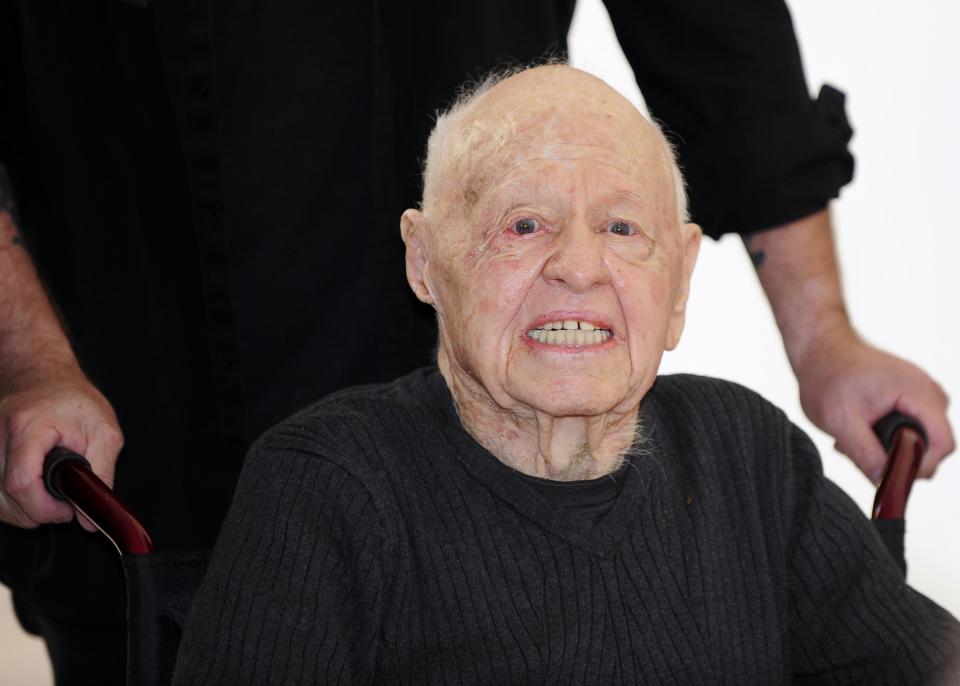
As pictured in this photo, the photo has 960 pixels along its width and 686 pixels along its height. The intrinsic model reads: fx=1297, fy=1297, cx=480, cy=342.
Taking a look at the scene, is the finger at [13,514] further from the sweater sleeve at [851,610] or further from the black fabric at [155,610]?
the sweater sleeve at [851,610]

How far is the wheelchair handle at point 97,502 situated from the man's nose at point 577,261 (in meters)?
0.57

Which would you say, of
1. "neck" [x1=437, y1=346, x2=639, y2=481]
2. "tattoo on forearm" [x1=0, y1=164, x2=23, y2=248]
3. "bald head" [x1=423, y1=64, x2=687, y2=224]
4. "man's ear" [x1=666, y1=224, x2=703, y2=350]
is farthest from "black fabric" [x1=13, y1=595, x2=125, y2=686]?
"man's ear" [x1=666, y1=224, x2=703, y2=350]

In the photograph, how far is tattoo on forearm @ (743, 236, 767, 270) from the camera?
2.11 meters

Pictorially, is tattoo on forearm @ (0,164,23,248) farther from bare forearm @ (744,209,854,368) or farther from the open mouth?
bare forearm @ (744,209,854,368)

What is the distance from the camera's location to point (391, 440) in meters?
1.56

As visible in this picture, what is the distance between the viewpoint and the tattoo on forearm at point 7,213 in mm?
1887

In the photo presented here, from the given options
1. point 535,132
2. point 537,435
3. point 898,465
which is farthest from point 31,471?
point 898,465

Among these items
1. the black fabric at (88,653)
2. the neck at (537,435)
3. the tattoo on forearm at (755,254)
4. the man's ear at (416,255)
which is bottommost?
the black fabric at (88,653)

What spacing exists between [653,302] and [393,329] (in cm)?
60

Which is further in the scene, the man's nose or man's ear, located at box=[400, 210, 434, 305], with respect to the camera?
man's ear, located at box=[400, 210, 434, 305]

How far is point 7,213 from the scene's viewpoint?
6.27 feet

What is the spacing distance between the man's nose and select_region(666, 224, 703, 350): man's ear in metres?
0.17

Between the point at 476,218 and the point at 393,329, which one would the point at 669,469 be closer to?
the point at 476,218

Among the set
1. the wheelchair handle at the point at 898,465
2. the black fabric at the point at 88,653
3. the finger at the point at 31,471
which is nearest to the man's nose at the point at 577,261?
the wheelchair handle at the point at 898,465
